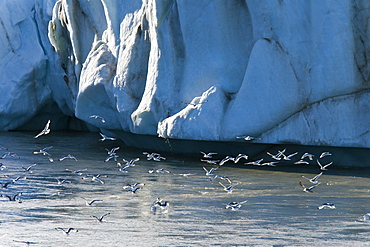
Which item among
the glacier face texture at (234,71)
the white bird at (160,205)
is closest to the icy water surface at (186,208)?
the white bird at (160,205)

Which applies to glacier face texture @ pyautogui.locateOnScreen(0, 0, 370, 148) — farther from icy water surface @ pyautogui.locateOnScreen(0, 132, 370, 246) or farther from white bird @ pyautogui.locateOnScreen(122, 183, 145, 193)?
white bird @ pyautogui.locateOnScreen(122, 183, 145, 193)

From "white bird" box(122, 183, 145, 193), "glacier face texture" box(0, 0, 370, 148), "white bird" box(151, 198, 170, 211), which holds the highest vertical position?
"glacier face texture" box(0, 0, 370, 148)

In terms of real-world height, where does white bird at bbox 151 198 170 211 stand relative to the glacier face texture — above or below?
below

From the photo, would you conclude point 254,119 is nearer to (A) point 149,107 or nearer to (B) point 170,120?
(B) point 170,120

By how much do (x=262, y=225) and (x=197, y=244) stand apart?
157cm

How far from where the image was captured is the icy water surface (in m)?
9.54

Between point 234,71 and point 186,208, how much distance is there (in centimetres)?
625

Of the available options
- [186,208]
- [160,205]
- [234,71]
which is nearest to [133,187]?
[186,208]

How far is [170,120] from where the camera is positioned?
57.0 ft

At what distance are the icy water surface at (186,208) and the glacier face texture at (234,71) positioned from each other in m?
1.18

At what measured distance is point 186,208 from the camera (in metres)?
11.7

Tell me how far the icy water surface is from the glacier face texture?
1184mm

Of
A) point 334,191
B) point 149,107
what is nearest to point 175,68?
point 149,107

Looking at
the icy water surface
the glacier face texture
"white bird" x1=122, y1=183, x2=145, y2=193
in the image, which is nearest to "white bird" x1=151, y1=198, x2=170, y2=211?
the icy water surface
